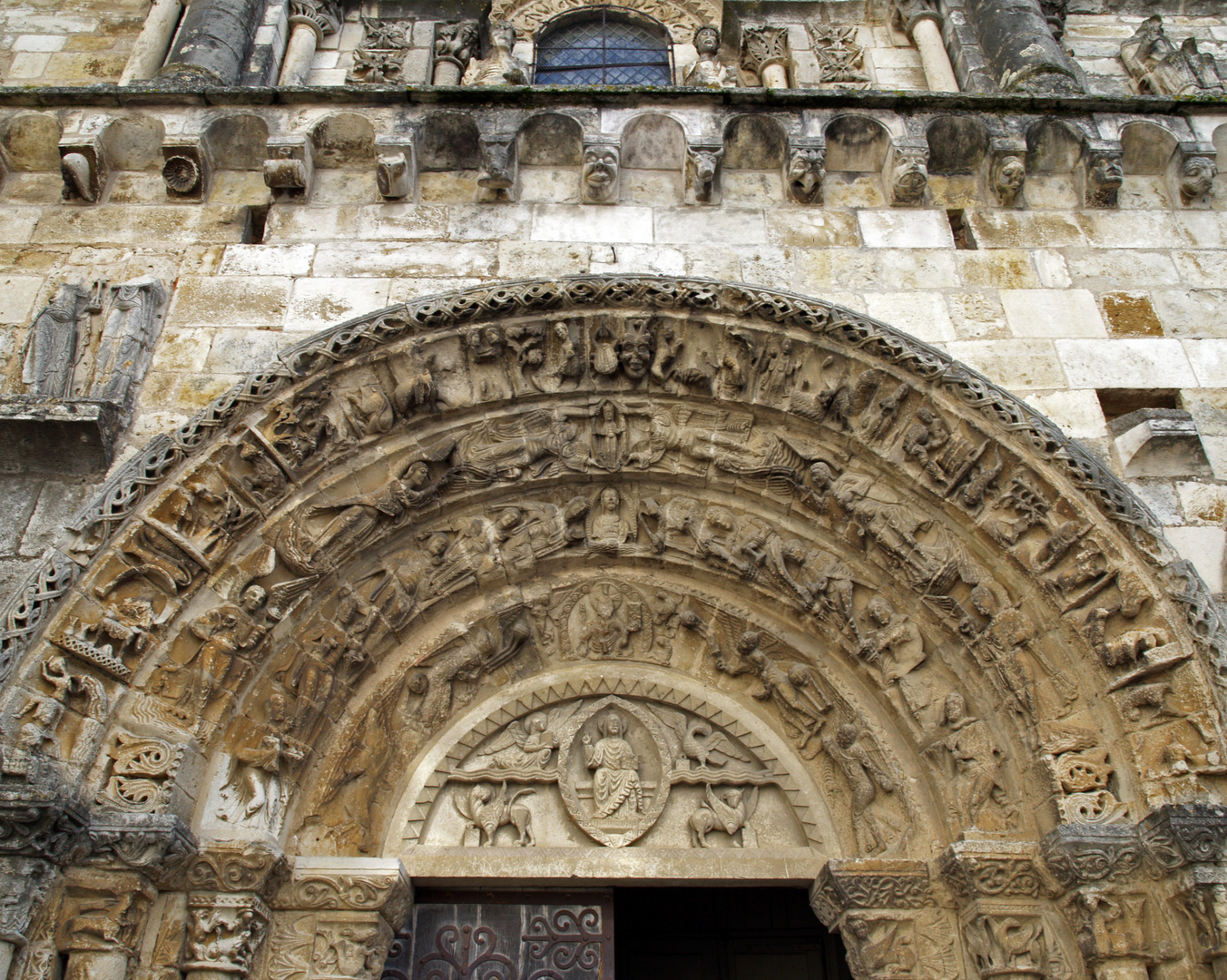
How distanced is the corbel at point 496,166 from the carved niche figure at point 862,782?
152 inches

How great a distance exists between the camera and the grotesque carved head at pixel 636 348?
535 centimetres

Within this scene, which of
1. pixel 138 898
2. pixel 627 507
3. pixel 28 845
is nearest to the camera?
pixel 28 845

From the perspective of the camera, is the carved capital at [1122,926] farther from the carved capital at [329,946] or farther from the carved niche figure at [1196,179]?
the carved niche figure at [1196,179]

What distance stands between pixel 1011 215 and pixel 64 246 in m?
5.94

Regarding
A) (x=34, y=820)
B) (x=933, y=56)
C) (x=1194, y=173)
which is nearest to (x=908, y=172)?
(x=1194, y=173)

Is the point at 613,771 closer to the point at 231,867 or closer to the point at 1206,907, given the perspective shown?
the point at 231,867

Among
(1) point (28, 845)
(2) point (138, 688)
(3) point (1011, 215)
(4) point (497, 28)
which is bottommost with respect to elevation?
(1) point (28, 845)

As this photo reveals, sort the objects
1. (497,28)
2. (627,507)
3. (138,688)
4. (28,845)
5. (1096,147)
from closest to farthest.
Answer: (28,845)
(138,688)
(627,507)
(1096,147)
(497,28)

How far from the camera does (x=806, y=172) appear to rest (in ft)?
19.4

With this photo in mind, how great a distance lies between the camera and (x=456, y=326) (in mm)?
5254

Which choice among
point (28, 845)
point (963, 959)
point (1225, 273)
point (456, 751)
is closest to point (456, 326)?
point (456, 751)

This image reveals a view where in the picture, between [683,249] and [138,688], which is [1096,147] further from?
[138,688]

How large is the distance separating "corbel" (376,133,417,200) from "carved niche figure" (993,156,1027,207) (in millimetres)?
3782

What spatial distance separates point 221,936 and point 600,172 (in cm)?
468
